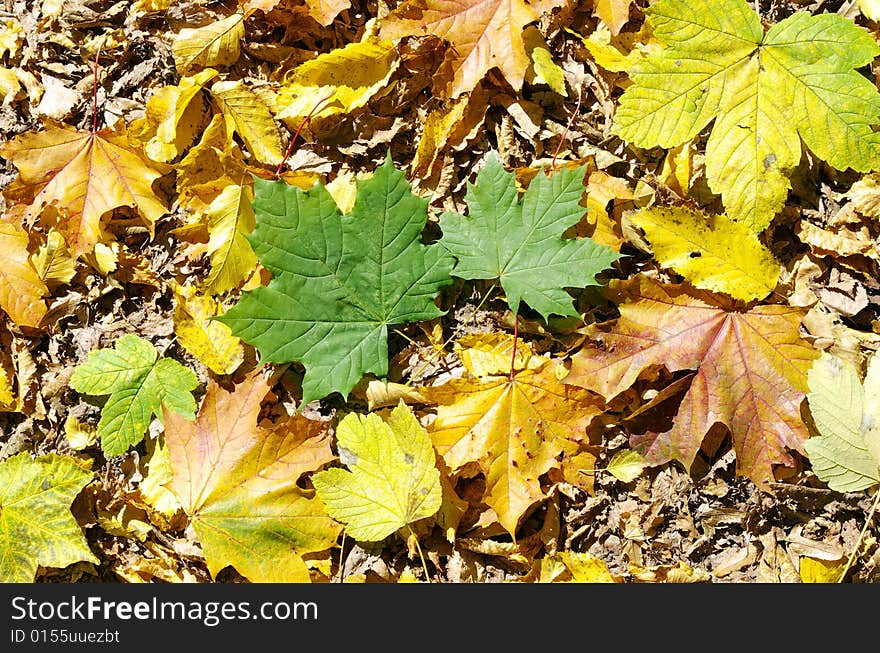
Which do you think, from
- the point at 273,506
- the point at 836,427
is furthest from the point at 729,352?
the point at 273,506

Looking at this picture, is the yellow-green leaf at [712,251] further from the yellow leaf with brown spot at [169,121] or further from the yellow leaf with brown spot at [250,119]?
the yellow leaf with brown spot at [169,121]

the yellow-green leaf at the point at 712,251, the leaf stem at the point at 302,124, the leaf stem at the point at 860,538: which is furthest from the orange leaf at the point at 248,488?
the leaf stem at the point at 860,538

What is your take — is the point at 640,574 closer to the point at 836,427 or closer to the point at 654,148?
the point at 836,427

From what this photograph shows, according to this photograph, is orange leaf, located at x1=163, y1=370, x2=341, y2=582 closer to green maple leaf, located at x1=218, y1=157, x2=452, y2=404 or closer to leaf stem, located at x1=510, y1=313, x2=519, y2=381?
green maple leaf, located at x1=218, y1=157, x2=452, y2=404

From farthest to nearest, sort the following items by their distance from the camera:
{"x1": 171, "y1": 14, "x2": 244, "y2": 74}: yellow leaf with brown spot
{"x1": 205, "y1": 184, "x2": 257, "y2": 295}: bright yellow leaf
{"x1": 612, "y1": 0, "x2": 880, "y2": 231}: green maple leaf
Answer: {"x1": 171, "y1": 14, "x2": 244, "y2": 74}: yellow leaf with brown spot < {"x1": 205, "y1": 184, "x2": 257, "y2": 295}: bright yellow leaf < {"x1": 612, "y1": 0, "x2": 880, "y2": 231}: green maple leaf

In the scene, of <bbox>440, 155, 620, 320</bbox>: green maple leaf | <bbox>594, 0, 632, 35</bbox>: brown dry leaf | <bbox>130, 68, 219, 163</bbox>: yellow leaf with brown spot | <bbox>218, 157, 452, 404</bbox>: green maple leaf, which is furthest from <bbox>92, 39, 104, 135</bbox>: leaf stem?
<bbox>594, 0, 632, 35</bbox>: brown dry leaf
